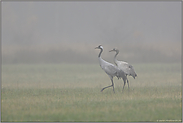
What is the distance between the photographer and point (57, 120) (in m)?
8.02

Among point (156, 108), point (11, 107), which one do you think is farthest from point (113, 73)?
point (11, 107)

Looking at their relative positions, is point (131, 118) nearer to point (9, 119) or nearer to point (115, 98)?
point (115, 98)

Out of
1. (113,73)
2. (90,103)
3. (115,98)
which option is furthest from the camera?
(113,73)

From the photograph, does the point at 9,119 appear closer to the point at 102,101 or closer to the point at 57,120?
the point at 57,120

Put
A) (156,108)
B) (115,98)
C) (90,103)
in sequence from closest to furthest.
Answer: (156,108), (90,103), (115,98)

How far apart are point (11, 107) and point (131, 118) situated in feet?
16.5

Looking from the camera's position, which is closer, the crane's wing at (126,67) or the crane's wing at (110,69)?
the crane's wing at (110,69)

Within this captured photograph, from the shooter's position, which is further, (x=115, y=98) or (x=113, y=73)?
(x=113, y=73)

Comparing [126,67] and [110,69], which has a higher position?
[126,67]

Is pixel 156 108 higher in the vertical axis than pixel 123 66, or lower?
lower

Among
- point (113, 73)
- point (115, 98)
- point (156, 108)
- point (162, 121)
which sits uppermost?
point (113, 73)

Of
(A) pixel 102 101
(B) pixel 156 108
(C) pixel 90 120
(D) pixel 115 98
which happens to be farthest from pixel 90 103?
(B) pixel 156 108

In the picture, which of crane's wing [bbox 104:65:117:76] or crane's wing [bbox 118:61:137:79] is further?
crane's wing [bbox 118:61:137:79]

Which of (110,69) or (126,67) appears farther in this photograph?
(126,67)
